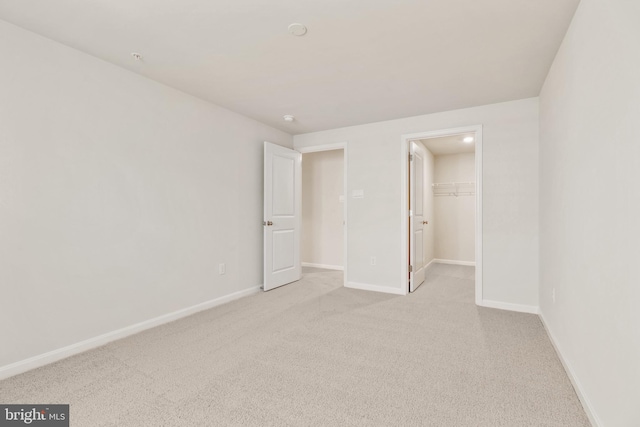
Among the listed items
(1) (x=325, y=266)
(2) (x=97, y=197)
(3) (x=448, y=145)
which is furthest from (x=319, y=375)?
(3) (x=448, y=145)

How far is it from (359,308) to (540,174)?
237 centimetres

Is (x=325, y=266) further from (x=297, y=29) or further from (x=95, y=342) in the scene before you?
(x=297, y=29)

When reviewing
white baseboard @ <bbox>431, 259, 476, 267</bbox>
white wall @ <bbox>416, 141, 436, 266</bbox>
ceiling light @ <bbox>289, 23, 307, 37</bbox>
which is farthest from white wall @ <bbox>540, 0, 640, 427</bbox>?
white baseboard @ <bbox>431, 259, 476, 267</bbox>

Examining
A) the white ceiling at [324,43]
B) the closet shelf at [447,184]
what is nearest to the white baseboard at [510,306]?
the white ceiling at [324,43]

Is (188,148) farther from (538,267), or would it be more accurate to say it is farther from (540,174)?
(538,267)

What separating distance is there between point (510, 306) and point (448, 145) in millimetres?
3238

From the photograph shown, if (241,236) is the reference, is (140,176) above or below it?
above

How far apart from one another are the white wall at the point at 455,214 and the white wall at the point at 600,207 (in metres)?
4.22

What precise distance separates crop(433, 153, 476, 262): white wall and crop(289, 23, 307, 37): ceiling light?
531cm

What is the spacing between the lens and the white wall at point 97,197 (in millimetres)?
2076

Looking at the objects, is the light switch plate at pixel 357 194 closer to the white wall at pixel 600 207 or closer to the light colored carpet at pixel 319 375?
the light colored carpet at pixel 319 375

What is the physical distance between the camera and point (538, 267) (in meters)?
3.24

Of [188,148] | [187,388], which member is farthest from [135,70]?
[187,388]

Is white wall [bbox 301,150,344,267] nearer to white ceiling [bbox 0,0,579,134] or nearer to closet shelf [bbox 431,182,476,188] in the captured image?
closet shelf [bbox 431,182,476,188]
